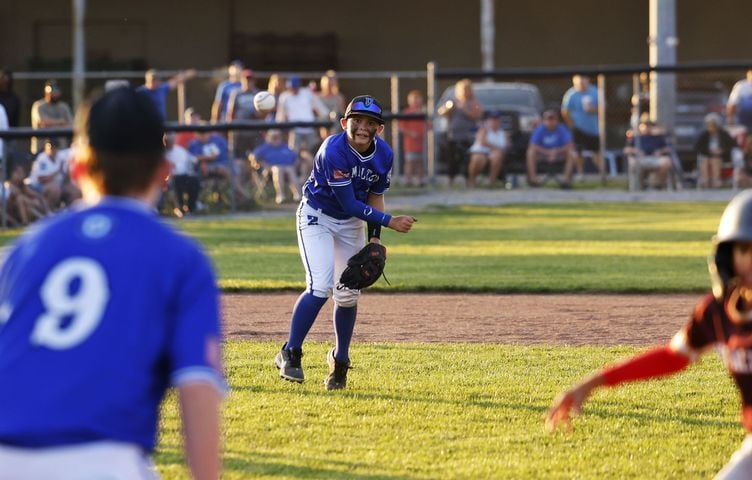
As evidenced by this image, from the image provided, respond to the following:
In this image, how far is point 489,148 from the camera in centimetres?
2114

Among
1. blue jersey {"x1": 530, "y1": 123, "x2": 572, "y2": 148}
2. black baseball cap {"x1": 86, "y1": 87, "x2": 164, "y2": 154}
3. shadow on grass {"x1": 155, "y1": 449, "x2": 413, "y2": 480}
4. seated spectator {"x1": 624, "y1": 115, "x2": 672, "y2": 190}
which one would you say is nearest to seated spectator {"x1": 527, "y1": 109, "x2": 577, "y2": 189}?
blue jersey {"x1": 530, "y1": 123, "x2": 572, "y2": 148}

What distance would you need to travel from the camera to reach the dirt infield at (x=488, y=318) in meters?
9.39

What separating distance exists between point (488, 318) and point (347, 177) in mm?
3114

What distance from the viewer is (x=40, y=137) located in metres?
17.0

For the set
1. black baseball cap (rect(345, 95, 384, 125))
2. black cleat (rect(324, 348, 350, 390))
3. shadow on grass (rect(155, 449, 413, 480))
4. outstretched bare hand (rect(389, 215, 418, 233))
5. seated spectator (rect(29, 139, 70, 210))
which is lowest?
shadow on grass (rect(155, 449, 413, 480))

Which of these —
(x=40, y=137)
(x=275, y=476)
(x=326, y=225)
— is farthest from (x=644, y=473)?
(x=40, y=137)

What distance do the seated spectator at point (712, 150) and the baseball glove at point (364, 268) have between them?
14226mm

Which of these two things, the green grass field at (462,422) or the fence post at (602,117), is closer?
the green grass field at (462,422)

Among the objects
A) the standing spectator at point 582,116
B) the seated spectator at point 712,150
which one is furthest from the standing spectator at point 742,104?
the standing spectator at point 582,116

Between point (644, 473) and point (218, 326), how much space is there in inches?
125

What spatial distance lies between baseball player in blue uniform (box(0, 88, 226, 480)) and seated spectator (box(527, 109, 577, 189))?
18.4 m

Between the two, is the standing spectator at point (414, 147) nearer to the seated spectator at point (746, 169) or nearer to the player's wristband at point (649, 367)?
the seated spectator at point (746, 169)

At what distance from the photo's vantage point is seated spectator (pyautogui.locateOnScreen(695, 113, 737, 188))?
68.1 ft

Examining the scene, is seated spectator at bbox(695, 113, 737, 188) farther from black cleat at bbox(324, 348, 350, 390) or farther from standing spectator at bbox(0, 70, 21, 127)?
black cleat at bbox(324, 348, 350, 390)
